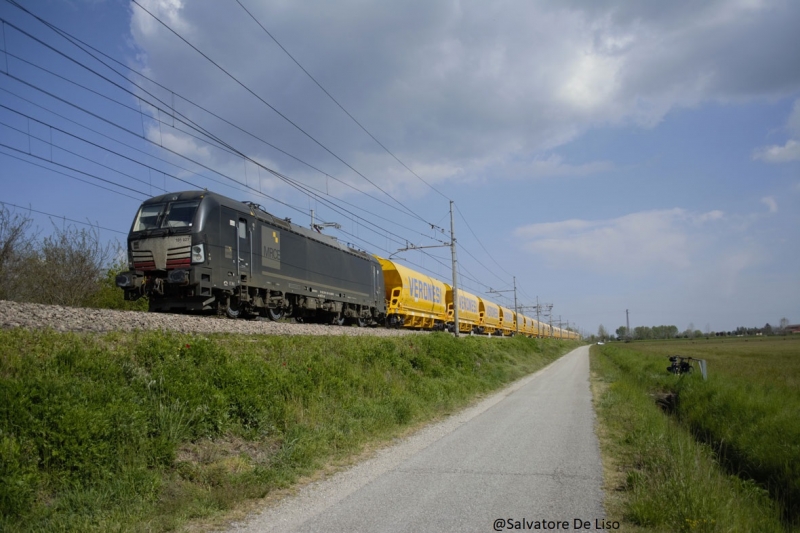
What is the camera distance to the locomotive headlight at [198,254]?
14648mm

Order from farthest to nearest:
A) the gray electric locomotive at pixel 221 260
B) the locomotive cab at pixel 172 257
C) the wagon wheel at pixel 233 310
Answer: the wagon wheel at pixel 233 310
the gray electric locomotive at pixel 221 260
the locomotive cab at pixel 172 257

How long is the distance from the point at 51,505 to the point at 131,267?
1148cm

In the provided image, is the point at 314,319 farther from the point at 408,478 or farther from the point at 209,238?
the point at 408,478

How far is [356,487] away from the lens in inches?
267

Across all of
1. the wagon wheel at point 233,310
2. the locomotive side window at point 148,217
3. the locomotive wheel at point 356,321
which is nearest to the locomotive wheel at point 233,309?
the wagon wheel at point 233,310

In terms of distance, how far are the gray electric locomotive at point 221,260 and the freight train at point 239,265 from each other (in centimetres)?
3

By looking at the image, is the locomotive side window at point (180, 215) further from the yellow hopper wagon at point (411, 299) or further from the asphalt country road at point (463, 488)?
the yellow hopper wagon at point (411, 299)

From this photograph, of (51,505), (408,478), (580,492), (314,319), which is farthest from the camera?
(314,319)

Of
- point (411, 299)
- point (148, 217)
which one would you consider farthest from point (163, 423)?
point (411, 299)

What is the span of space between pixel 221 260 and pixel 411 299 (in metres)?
17.9

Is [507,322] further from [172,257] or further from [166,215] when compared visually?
[172,257]

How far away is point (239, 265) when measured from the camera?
648 inches

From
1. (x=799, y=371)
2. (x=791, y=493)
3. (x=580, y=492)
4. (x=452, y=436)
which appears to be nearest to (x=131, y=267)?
(x=452, y=436)

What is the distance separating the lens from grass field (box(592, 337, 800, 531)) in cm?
559
